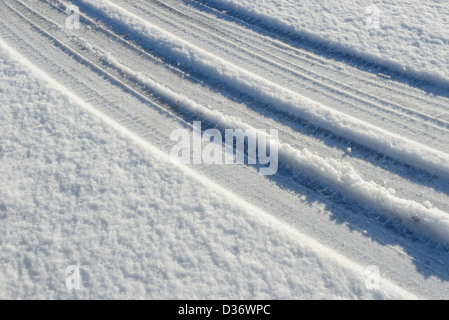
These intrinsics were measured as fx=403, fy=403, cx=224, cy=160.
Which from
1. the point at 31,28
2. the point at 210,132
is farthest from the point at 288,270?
the point at 31,28

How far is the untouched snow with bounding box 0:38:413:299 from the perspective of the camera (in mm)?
2557

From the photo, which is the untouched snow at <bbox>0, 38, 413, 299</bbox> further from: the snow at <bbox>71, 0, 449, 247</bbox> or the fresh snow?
the snow at <bbox>71, 0, 449, 247</bbox>

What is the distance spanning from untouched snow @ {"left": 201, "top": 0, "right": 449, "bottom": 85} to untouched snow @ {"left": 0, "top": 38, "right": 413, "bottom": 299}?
86.8 inches

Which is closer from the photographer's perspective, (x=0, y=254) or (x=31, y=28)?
(x=0, y=254)

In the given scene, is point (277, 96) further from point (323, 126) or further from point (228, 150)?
point (228, 150)

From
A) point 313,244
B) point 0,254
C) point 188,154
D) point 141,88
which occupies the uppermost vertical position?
point 141,88

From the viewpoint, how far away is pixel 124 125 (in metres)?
3.44

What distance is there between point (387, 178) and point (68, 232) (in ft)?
7.76

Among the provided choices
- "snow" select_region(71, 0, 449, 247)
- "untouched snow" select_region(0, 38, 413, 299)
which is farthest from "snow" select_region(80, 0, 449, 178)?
"untouched snow" select_region(0, 38, 413, 299)

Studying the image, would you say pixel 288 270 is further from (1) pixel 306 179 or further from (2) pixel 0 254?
(2) pixel 0 254

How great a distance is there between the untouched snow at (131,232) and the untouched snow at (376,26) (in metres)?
2.21

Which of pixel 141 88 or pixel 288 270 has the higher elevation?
pixel 141 88

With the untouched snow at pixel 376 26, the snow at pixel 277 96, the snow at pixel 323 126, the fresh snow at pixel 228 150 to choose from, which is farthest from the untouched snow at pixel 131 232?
the untouched snow at pixel 376 26
